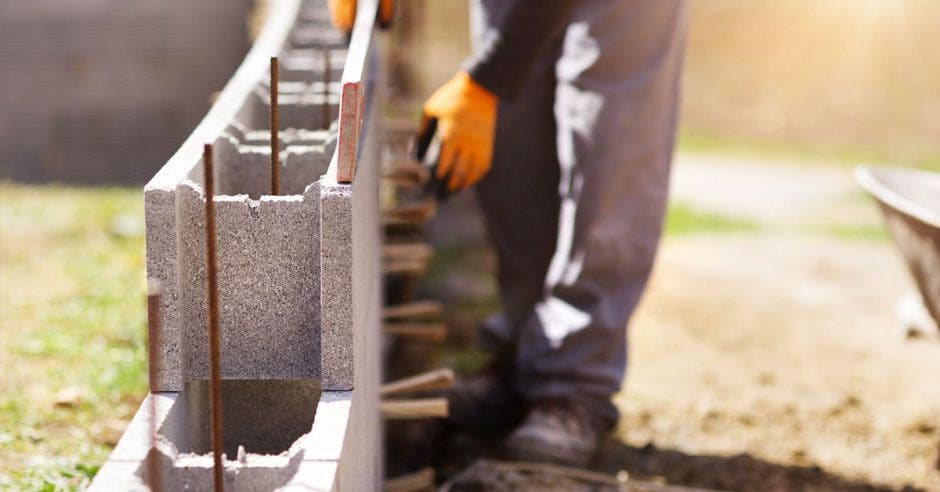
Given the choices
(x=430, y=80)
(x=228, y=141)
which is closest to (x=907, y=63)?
(x=430, y=80)

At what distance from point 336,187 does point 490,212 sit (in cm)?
158

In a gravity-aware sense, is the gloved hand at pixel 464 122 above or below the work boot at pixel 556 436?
above

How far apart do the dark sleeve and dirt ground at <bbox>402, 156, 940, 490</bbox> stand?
113 cm

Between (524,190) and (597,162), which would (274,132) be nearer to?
(597,162)

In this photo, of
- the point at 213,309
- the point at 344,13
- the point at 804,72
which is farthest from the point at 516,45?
the point at 804,72

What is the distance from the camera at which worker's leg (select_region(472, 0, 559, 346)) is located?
325 cm

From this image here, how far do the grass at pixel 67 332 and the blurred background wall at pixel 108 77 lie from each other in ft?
4.61

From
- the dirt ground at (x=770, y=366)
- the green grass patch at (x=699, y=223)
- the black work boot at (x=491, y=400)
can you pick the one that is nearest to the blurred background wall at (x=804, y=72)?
the green grass patch at (x=699, y=223)

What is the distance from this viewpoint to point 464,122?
9.29 ft

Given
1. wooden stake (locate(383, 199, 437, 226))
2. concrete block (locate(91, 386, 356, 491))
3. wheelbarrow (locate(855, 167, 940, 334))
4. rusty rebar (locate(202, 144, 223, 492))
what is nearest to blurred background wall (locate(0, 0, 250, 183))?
wooden stake (locate(383, 199, 437, 226))

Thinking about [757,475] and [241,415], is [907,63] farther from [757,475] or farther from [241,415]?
[241,415]

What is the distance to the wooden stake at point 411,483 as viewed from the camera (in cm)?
280

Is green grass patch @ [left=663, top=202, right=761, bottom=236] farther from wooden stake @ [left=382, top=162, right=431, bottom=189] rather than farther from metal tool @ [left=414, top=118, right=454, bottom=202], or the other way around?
metal tool @ [left=414, top=118, right=454, bottom=202]

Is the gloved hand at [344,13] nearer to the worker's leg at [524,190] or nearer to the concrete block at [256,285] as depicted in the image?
the worker's leg at [524,190]
